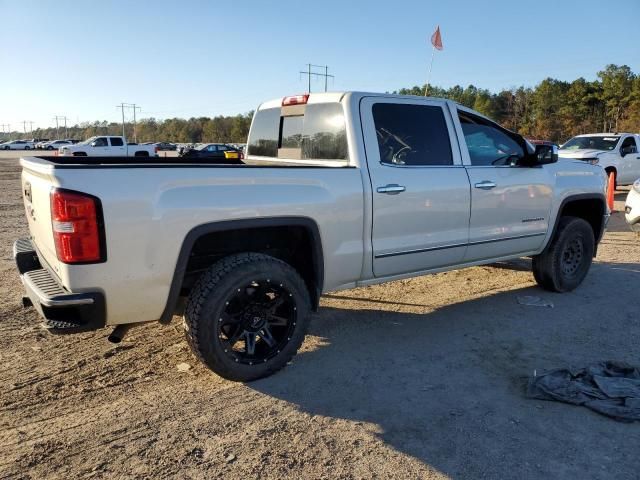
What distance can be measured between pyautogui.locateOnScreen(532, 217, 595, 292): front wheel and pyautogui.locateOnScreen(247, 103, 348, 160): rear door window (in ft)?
9.49

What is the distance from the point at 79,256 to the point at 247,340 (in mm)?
1244

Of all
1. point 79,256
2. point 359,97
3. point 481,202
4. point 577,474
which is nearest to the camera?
point 577,474

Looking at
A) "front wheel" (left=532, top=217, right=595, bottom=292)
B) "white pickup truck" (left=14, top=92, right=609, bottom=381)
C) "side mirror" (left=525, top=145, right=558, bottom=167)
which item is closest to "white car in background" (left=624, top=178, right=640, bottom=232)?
"front wheel" (left=532, top=217, right=595, bottom=292)

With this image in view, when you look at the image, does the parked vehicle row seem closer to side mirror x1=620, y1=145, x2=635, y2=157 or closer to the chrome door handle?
the chrome door handle

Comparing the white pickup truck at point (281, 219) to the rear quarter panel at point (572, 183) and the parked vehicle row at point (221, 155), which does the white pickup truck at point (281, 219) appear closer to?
the rear quarter panel at point (572, 183)

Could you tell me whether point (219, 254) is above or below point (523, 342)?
above

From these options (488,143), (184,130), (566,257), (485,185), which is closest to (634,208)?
(566,257)

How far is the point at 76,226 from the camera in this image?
283 centimetres

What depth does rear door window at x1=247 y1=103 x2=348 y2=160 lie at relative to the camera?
4.21 metres

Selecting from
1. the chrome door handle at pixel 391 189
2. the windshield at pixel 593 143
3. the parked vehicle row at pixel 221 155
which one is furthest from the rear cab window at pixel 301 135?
the windshield at pixel 593 143

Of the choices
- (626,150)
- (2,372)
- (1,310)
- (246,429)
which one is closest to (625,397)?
(246,429)

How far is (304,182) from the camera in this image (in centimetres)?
364

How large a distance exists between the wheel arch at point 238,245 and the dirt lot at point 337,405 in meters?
0.63

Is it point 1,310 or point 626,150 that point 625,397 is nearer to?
point 1,310
